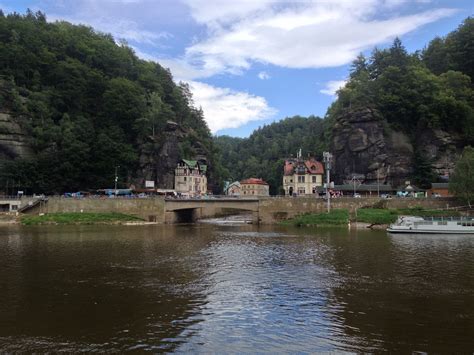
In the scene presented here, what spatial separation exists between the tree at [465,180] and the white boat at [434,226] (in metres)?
10.3

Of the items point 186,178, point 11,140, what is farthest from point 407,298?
point 186,178

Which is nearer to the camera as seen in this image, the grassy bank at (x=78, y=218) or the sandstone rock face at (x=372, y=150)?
the grassy bank at (x=78, y=218)

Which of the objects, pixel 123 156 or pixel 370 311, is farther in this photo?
pixel 123 156

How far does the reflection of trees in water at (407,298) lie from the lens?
1723cm

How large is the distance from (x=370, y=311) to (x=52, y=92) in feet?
→ 387

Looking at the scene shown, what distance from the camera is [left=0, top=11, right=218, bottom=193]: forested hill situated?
4082 inches

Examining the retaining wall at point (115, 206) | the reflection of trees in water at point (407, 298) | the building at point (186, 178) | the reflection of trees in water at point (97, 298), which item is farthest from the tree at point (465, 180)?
the building at point (186, 178)

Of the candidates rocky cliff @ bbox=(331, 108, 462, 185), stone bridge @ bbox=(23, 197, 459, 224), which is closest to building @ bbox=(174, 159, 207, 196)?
stone bridge @ bbox=(23, 197, 459, 224)

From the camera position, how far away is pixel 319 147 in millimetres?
141125

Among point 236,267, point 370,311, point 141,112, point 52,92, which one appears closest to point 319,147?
point 141,112

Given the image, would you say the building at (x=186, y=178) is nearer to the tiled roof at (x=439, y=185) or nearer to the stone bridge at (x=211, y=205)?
the stone bridge at (x=211, y=205)

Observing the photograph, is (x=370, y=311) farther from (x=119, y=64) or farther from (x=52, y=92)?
(x=119, y=64)

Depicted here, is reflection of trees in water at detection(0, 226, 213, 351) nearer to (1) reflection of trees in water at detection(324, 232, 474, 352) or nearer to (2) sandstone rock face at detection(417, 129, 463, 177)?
(1) reflection of trees in water at detection(324, 232, 474, 352)

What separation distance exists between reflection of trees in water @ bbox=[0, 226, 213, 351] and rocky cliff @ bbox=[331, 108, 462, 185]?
7579cm
